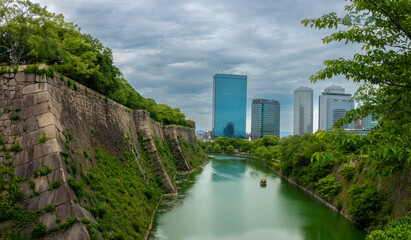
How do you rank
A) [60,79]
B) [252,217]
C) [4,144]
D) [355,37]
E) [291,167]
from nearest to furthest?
[355,37], [4,144], [60,79], [252,217], [291,167]

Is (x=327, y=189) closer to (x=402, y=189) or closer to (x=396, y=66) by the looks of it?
(x=402, y=189)

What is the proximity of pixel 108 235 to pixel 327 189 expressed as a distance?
20106 millimetres

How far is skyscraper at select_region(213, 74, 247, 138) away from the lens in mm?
163625

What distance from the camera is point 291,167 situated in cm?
3800

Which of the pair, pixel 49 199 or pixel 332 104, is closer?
pixel 49 199

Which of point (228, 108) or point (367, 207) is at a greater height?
point (228, 108)

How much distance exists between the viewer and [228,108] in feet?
542

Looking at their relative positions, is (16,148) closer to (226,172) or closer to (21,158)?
(21,158)

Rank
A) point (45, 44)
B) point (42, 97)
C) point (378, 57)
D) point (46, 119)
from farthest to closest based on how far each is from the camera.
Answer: point (45, 44), point (42, 97), point (46, 119), point (378, 57)

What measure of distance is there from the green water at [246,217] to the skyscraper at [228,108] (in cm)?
13313

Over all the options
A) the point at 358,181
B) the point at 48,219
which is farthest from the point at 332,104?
the point at 48,219

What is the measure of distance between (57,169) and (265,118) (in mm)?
189916

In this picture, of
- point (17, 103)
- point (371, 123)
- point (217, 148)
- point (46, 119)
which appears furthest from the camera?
point (217, 148)

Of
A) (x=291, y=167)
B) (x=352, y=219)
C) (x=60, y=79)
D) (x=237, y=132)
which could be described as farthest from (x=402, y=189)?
(x=237, y=132)
